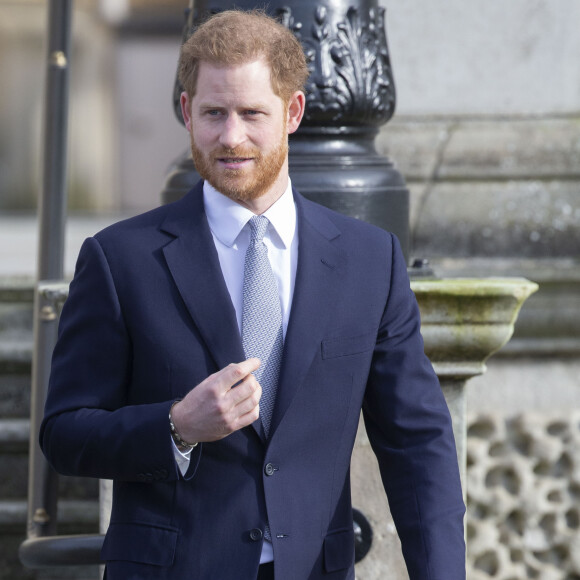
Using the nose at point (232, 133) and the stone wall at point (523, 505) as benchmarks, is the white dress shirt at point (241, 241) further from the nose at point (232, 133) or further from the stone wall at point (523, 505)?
the stone wall at point (523, 505)

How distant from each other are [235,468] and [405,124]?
323cm

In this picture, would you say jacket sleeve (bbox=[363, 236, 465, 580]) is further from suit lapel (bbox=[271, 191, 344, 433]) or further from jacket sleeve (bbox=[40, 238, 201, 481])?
jacket sleeve (bbox=[40, 238, 201, 481])

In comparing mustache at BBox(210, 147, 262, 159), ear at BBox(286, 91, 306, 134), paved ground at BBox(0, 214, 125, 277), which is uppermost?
ear at BBox(286, 91, 306, 134)

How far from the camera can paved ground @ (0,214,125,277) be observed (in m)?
Answer: 6.66

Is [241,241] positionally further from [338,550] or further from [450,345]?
[450,345]

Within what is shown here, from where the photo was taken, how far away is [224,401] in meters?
1.70

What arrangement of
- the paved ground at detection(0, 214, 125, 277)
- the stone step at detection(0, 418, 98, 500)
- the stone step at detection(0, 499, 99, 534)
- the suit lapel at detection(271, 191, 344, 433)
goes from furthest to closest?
the paved ground at detection(0, 214, 125, 277)
the stone step at detection(0, 418, 98, 500)
the stone step at detection(0, 499, 99, 534)
the suit lapel at detection(271, 191, 344, 433)

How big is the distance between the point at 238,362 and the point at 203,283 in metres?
0.15

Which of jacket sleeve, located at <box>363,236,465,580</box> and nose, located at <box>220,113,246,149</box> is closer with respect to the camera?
nose, located at <box>220,113,246,149</box>

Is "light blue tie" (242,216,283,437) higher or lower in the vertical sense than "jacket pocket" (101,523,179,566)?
higher

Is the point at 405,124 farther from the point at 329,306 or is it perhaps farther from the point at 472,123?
the point at 329,306

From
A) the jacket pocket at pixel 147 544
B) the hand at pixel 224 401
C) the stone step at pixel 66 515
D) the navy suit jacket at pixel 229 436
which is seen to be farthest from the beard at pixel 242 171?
the stone step at pixel 66 515

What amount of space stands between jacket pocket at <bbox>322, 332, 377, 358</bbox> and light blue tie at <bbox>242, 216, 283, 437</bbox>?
0.08 meters

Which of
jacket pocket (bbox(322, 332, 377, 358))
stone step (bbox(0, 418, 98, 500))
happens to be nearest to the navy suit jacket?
jacket pocket (bbox(322, 332, 377, 358))
